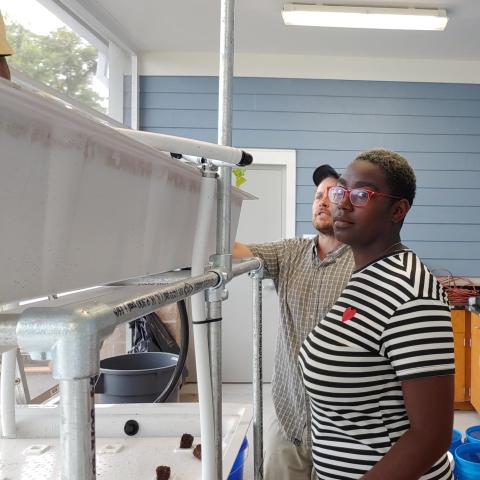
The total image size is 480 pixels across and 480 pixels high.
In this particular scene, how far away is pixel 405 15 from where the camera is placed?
11.7 feet

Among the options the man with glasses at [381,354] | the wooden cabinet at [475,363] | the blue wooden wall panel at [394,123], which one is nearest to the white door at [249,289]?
the blue wooden wall panel at [394,123]

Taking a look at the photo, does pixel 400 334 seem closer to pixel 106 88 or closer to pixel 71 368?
pixel 71 368

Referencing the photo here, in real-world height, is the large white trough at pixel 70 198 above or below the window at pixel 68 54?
below

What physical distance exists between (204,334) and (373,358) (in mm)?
403

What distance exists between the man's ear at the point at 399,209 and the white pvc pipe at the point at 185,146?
0.51 metres

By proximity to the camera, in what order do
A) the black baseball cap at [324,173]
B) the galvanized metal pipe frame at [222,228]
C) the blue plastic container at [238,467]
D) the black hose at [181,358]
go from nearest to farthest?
1. the galvanized metal pipe frame at [222,228]
2. the blue plastic container at [238,467]
3. the black hose at [181,358]
4. the black baseball cap at [324,173]

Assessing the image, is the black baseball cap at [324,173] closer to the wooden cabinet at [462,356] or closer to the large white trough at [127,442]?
the large white trough at [127,442]

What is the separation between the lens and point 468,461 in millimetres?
2422

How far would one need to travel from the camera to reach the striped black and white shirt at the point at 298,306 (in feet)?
5.99

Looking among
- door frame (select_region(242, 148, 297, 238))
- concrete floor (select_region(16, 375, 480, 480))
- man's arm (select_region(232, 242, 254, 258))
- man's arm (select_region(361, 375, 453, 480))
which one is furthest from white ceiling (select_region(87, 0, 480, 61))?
man's arm (select_region(361, 375, 453, 480))

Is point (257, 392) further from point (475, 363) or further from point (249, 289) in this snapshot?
point (249, 289)

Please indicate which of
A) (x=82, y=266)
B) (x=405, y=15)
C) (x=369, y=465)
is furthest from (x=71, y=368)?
(x=405, y=15)

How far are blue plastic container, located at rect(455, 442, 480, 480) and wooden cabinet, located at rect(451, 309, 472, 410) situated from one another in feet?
5.91

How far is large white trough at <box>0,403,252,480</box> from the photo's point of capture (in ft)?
4.02
